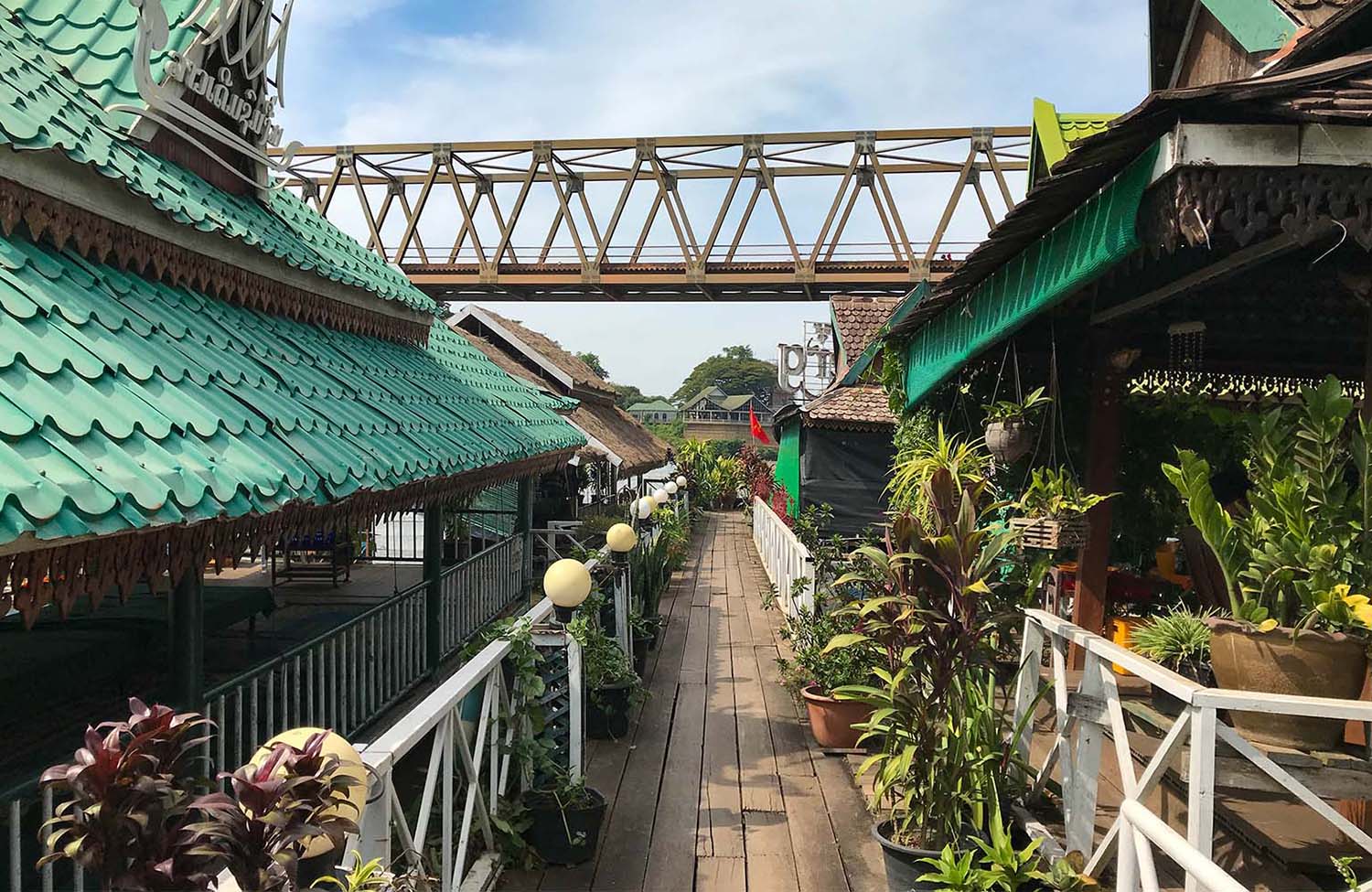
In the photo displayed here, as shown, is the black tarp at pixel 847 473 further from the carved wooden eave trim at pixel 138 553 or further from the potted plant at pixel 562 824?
the carved wooden eave trim at pixel 138 553

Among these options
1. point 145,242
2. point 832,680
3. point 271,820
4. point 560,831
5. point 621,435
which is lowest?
point 560,831

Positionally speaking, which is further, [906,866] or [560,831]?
[560,831]

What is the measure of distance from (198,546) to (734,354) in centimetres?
11752

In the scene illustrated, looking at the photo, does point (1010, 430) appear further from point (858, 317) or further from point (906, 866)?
point (858, 317)

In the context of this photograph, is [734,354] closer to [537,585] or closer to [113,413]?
[537,585]

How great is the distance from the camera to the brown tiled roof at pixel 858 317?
53.6 feet

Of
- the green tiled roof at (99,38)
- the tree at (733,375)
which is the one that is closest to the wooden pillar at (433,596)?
the green tiled roof at (99,38)

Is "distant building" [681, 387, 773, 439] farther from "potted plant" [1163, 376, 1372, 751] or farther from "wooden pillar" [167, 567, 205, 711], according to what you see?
"potted plant" [1163, 376, 1372, 751]

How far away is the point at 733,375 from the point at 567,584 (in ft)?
356

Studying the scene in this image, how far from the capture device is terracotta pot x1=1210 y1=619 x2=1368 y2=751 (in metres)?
3.03

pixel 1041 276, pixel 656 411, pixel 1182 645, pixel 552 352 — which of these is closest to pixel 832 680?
pixel 1182 645

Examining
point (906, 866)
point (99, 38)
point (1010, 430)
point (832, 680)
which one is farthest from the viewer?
point (832, 680)

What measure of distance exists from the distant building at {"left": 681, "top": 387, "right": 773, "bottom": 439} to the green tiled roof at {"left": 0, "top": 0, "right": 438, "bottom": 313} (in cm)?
7005

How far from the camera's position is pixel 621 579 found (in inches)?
311
